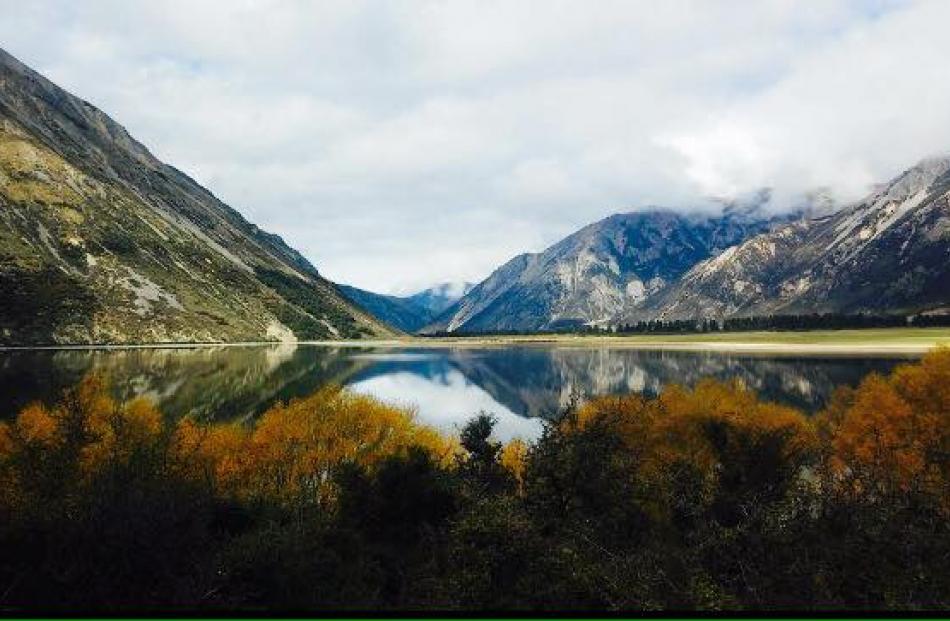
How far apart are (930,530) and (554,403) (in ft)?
397

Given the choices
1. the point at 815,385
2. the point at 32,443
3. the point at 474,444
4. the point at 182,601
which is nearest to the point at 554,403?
the point at 815,385

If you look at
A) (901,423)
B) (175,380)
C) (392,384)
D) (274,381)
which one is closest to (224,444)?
(901,423)

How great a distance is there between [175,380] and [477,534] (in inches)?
5284

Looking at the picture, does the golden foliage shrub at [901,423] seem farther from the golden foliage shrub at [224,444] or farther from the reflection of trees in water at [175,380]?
the reflection of trees in water at [175,380]

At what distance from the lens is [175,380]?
14762 cm

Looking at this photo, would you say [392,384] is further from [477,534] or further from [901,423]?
[477,534]

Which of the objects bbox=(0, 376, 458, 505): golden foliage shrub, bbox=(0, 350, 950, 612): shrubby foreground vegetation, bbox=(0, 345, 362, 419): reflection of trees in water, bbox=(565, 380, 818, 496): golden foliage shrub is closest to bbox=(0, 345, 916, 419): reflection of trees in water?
bbox=(0, 345, 362, 419): reflection of trees in water

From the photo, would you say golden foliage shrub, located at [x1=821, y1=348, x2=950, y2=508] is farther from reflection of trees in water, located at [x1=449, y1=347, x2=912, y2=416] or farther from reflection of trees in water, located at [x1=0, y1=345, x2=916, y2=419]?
reflection of trees in water, located at [x1=0, y1=345, x2=916, y2=419]

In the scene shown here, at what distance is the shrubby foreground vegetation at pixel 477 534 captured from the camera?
24.3 meters

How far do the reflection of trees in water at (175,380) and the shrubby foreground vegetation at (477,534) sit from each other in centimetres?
4854

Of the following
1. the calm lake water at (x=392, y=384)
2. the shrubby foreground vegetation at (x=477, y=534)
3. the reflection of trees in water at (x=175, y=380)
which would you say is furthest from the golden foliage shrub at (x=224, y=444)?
the calm lake water at (x=392, y=384)

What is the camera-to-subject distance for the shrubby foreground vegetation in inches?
958

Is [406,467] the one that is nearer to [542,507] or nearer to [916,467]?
[542,507]

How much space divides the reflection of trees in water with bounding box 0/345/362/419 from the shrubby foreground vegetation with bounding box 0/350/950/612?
48535 mm
